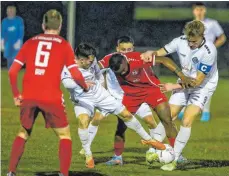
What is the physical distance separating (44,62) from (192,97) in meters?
2.82

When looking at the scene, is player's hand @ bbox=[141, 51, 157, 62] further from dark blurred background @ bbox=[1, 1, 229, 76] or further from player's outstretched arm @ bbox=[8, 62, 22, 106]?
dark blurred background @ bbox=[1, 1, 229, 76]

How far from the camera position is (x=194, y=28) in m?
11.2

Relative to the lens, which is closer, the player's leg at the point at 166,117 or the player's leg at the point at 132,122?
the player's leg at the point at 132,122

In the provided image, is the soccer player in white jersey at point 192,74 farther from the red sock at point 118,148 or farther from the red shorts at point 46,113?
the red shorts at point 46,113

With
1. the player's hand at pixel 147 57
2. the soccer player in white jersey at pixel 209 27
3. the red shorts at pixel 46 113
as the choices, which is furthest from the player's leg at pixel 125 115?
the soccer player in white jersey at pixel 209 27

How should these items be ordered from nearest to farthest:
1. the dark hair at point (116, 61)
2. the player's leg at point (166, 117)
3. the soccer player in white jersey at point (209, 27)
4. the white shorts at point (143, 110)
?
the dark hair at point (116, 61) → the player's leg at point (166, 117) → the white shorts at point (143, 110) → the soccer player in white jersey at point (209, 27)

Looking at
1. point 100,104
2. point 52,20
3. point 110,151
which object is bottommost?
point 110,151

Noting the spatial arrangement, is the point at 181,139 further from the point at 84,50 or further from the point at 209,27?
the point at 209,27

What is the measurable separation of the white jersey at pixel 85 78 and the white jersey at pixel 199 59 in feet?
3.35

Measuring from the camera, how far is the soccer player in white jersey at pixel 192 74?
11391 mm

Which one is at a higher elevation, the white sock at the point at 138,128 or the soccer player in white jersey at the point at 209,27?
the soccer player in white jersey at the point at 209,27

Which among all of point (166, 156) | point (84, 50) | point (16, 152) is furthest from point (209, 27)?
point (16, 152)

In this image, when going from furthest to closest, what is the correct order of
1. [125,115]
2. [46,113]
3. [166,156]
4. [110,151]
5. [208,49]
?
[110,151], [208,49], [125,115], [166,156], [46,113]

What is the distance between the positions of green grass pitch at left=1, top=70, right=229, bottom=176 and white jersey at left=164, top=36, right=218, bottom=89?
109cm
